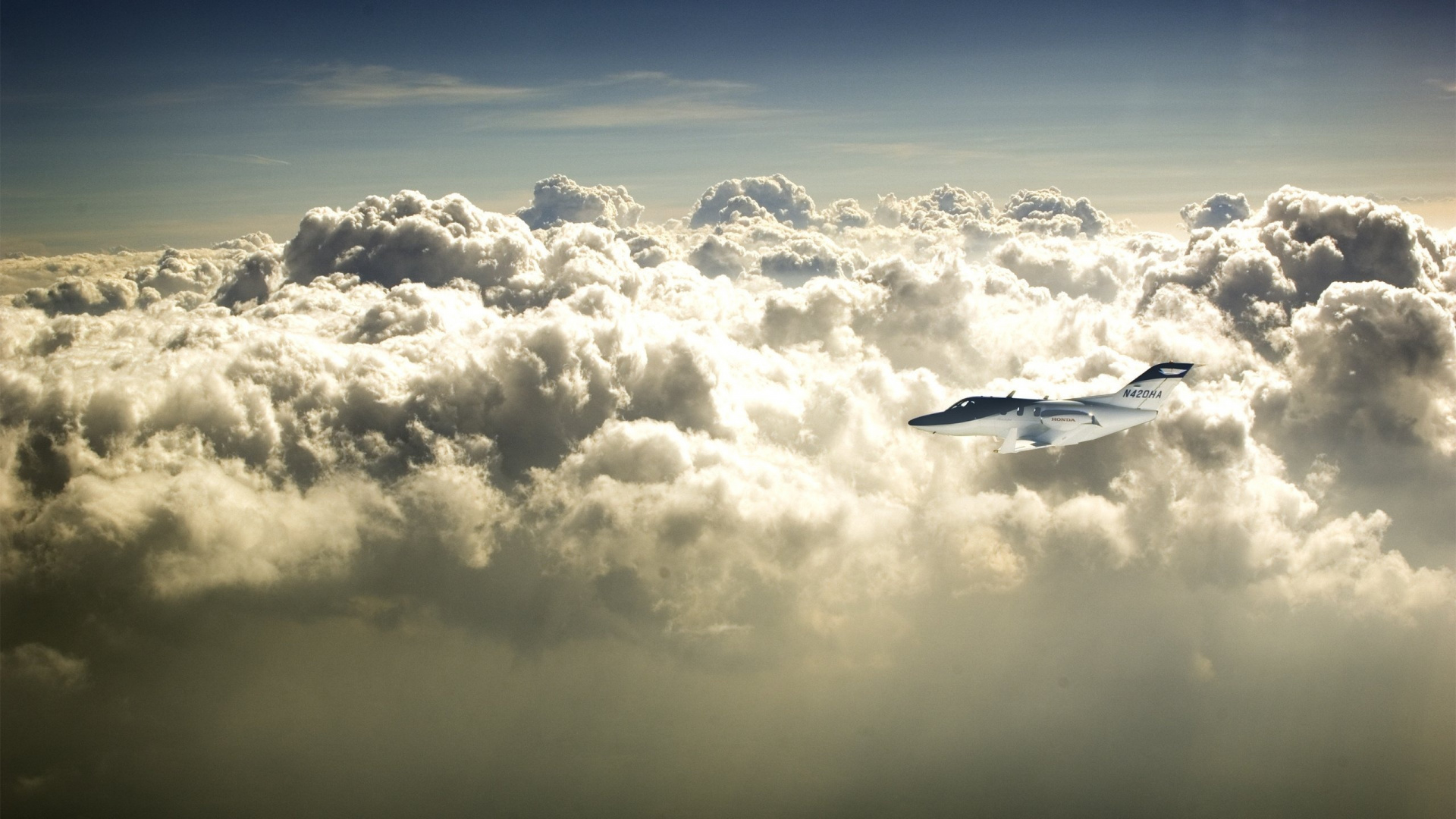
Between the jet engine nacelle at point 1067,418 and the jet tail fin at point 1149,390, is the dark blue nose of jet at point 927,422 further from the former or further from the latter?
the jet tail fin at point 1149,390

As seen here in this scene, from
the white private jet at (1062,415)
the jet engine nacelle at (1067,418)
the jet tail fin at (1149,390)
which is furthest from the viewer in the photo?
the jet tail fin at (1149,390)

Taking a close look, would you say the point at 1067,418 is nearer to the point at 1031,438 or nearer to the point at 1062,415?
the point at 1062,415

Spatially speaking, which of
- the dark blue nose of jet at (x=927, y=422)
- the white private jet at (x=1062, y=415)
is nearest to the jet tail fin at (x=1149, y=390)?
the white private jet at (x=1062, y=415)

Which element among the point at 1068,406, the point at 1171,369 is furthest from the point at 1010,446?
the point at 1171,369

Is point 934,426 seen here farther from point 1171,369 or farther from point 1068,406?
point 1171,369

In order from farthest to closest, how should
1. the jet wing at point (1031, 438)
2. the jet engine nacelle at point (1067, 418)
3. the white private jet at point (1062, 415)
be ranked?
the jet engine nacelle at point (1067, 418) < the white private jet at point (1062, 415) < the jet wing at point (1031, 438)

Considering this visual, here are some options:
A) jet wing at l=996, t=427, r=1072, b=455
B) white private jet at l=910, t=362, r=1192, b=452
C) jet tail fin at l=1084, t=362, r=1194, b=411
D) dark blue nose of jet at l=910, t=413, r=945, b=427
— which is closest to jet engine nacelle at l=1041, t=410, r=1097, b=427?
white private jet at l=910, t=362, r=1192, b=452

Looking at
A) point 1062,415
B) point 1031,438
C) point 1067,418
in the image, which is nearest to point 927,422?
point 1031,438
